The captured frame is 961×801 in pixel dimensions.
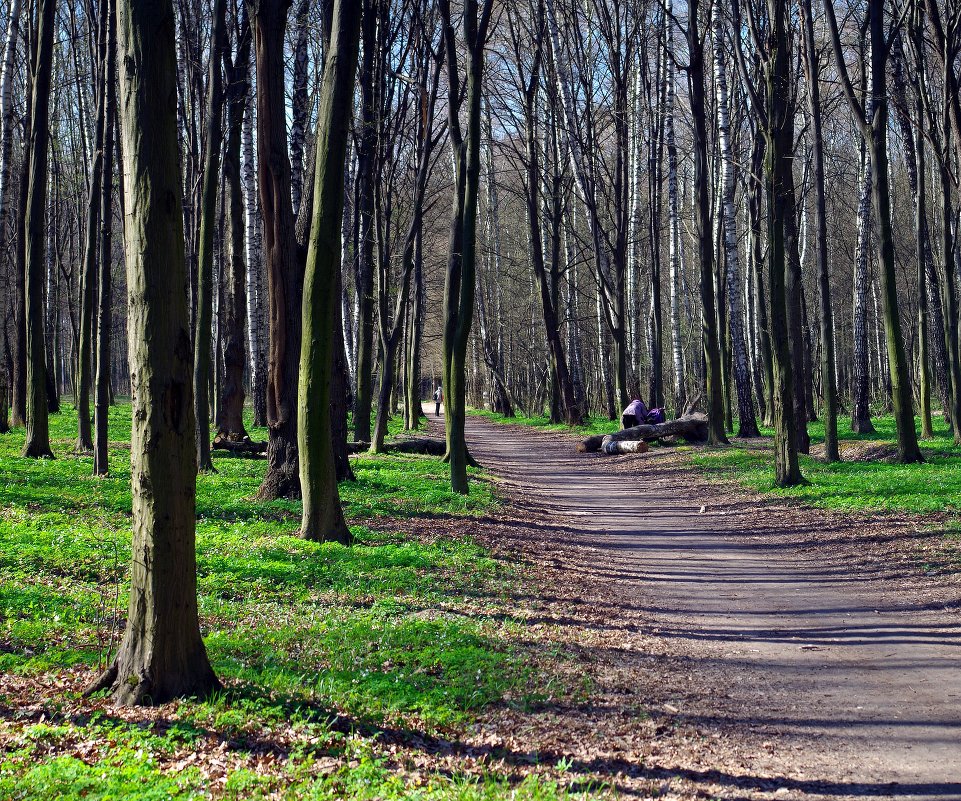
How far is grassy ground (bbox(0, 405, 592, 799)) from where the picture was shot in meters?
3.83

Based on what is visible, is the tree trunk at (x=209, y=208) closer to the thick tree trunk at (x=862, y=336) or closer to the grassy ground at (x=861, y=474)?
the grassy ground at (x=861, y=474)

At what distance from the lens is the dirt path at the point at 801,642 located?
440cm

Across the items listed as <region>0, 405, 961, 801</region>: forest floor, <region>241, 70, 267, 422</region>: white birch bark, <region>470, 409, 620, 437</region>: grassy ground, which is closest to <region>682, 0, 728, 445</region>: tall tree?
<region>470, 409, 620, 437</region>: grassy ground

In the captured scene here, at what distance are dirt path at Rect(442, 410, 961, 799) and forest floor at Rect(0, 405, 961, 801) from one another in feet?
0.09

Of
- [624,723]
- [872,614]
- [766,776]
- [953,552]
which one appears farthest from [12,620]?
[953,552]

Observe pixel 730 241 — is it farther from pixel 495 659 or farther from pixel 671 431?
pixel 495 659

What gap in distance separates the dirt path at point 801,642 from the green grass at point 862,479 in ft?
2.86

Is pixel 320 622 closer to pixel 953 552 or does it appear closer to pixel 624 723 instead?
pixel 624 723

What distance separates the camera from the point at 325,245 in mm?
8453

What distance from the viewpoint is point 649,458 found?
1964 centimetres

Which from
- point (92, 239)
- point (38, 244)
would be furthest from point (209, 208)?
point (38, 244)

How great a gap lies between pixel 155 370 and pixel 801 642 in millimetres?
5113

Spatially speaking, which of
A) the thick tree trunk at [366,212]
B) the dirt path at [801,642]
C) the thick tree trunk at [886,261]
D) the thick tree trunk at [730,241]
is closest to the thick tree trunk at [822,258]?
the thick tree trunk at [886,261]

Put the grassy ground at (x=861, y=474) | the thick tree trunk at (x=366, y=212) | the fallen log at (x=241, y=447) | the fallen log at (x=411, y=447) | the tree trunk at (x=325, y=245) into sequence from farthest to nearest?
the fallen log at (x=411, y=447), the thick tree trunk at (x=366, y=212), the fallen log at (x=241, y=447), the grassy ground at (x=861, y=474), the tree trunk at (x=325, y=245)
